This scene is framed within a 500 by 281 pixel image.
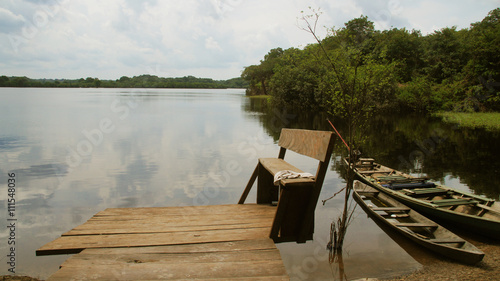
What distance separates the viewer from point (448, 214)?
289 inches

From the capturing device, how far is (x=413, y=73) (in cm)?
4947

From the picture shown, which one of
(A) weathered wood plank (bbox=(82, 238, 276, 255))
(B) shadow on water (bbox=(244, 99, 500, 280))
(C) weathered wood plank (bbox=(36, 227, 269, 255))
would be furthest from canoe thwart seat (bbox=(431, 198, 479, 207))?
(A) weathered wood plank (bbox=(82, 238, 276, 255))

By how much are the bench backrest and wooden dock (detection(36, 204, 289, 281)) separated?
0.99m

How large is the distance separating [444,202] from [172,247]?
7.10 meters

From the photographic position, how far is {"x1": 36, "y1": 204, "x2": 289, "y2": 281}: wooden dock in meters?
2.65

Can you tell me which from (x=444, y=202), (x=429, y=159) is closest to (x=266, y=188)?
(x=444, y=202)

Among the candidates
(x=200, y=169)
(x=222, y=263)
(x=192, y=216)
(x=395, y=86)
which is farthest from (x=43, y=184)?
(x=395, y=86)

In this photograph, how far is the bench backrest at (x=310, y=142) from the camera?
135 inches

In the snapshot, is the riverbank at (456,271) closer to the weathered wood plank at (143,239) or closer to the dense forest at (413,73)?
the weathered wood plank at (143,239)

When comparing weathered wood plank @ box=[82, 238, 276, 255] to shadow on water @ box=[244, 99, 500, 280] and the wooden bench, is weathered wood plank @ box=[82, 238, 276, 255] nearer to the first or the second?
the wooden bench

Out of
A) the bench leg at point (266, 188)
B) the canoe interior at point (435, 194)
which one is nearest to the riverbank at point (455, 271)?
the canoe interior at point (435, 194)

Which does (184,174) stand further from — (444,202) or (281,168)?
(281,168)

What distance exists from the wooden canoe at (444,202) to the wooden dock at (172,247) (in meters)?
5.01

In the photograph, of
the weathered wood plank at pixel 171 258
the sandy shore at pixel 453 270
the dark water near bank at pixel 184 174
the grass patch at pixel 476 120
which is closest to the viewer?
the weathered wood plank at pixel 171 258
